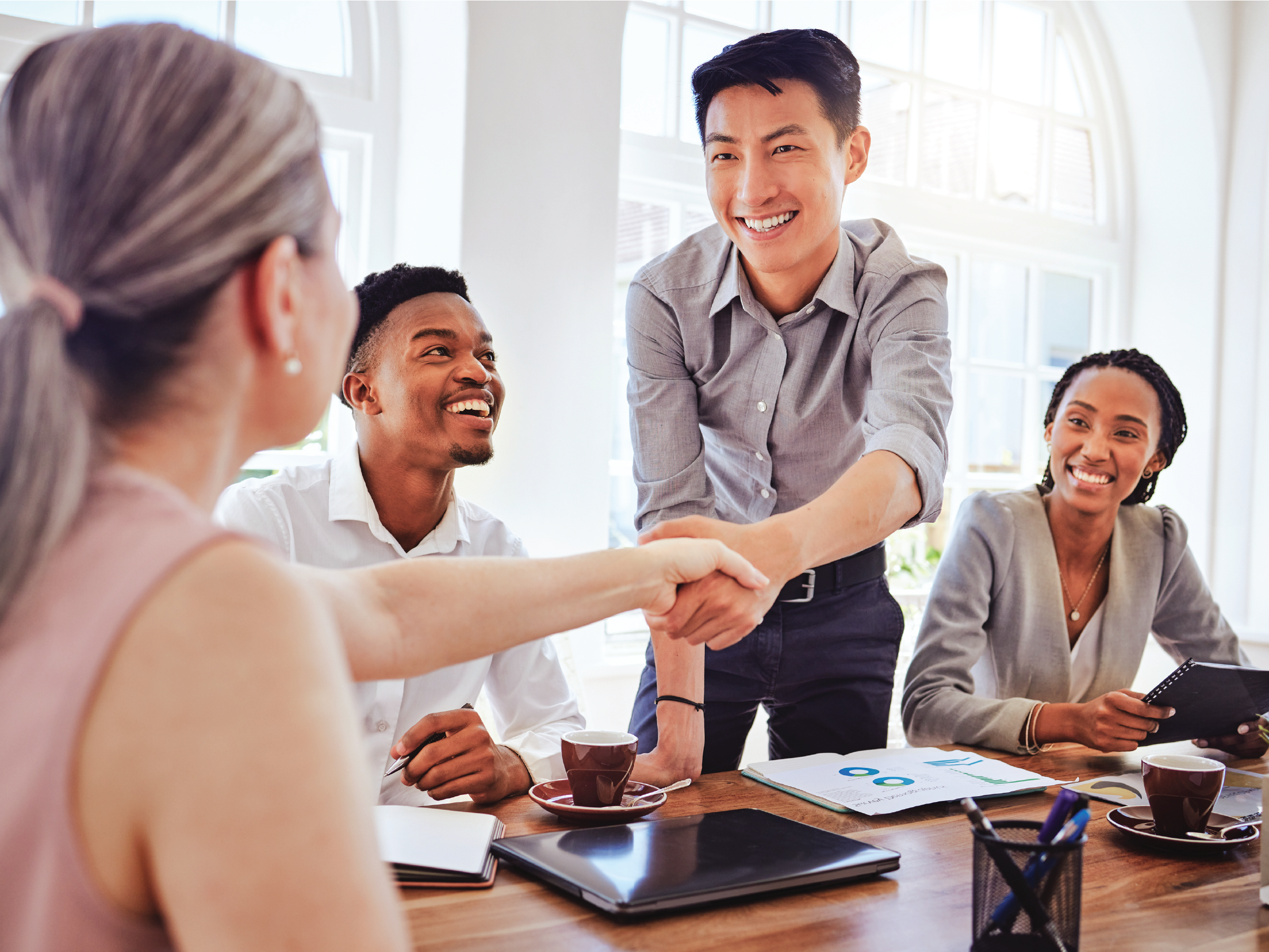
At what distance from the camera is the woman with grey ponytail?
49cm

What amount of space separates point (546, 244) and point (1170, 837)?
2276 mm

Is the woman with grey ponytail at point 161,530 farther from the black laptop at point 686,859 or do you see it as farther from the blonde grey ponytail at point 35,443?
the black laptop at point 686,859

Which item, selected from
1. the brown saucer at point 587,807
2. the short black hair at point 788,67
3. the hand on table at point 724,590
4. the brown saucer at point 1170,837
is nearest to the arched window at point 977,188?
the short black hair at point 788,67

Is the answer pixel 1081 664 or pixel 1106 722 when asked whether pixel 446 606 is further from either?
pixel 1081 664

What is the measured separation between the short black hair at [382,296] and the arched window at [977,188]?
160cm

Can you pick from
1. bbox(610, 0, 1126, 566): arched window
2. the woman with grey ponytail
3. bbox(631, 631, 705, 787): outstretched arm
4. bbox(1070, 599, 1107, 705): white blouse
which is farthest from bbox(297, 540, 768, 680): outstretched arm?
bbox(610, 0, 1126, 566): arched window

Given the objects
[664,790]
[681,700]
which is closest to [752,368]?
[681,700]

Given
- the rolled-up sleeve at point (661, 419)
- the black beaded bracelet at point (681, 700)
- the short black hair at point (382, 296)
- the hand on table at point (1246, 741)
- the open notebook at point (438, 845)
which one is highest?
the short black hair at point (382, 296)

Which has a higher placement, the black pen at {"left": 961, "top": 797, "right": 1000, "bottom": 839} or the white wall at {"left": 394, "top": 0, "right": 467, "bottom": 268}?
the white wall at {"left": 394, "top": 0, "right": 467, "bottom": 268}

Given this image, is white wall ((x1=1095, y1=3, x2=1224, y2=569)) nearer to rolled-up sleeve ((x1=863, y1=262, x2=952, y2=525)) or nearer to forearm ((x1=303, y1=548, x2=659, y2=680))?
rolled-up sleeve ((x1=863, y1=262, x2=952, y2=525))

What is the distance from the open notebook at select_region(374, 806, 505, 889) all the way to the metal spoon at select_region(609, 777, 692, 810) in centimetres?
Answer: 16

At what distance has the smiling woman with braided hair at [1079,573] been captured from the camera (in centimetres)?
215

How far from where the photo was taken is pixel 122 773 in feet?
1.63

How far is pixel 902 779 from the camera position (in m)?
1.42
